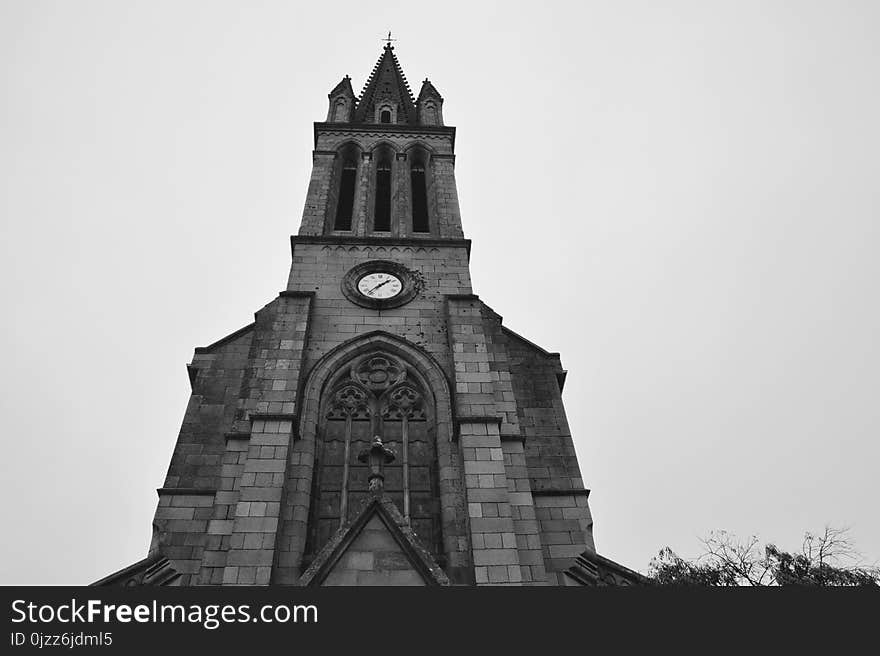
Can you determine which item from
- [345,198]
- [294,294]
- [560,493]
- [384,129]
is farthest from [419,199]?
[560,493]

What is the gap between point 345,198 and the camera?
74.9 ft

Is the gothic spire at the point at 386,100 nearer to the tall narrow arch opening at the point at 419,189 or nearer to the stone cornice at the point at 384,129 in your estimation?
the stone cornice at the point at 384,129

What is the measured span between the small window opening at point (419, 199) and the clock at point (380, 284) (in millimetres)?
2980

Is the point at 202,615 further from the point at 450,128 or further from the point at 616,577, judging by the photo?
the point at 450,128

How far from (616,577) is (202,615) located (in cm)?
791

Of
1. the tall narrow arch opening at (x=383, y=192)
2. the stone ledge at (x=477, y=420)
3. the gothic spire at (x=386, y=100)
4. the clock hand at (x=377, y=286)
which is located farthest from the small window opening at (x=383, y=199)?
the stone ledge at (x=477, y=420)

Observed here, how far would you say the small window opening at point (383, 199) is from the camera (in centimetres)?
2180

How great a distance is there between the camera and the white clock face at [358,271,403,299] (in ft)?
58.5

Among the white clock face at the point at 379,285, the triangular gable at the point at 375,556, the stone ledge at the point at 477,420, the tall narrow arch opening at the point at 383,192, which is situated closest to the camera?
the triangular gable at the point at 375,556

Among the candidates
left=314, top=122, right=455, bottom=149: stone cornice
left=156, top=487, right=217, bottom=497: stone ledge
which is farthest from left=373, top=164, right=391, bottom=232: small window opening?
left=156, top=487, right=217, bottom=497: stone ledge

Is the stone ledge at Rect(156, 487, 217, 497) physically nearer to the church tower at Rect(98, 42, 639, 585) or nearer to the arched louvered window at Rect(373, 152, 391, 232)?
the church tower at Rect(98, 42, 639, 585)

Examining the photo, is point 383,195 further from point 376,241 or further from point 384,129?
point 376,241

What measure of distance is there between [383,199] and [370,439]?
10657 mm

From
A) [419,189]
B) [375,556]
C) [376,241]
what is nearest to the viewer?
[375,556]
